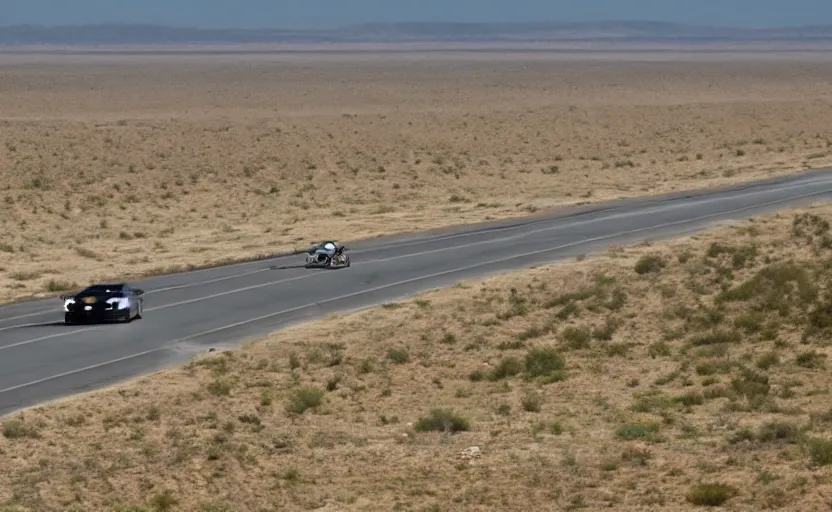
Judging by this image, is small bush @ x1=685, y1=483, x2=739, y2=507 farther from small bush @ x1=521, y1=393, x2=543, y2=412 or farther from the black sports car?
the black sports car

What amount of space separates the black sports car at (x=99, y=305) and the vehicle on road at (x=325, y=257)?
10.5 meters

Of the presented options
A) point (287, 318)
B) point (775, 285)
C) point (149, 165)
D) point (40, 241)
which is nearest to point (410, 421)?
point (287, 318)

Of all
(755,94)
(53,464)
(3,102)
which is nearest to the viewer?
(53,464)

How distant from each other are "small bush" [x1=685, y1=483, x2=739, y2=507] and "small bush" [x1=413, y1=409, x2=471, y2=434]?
269 inches

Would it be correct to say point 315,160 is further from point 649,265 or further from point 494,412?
point 494,412

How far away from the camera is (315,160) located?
92.8 metres

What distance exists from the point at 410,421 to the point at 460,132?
8390 cm

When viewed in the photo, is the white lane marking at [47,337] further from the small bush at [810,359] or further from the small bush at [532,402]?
the small bush at [810,359]

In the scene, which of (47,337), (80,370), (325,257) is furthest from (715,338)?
(325,257)

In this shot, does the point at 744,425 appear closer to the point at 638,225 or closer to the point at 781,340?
the point at 781,340

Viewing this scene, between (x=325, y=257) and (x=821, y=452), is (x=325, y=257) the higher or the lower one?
the lower one

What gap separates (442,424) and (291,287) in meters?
20.1

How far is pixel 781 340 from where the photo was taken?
3616 cm

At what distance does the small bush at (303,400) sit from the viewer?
30605 mm
